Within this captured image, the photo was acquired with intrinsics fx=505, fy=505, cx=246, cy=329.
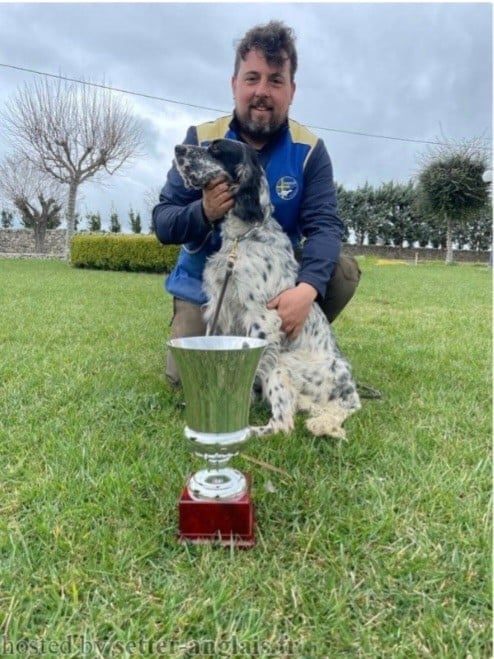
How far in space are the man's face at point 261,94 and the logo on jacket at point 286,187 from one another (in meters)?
0.22

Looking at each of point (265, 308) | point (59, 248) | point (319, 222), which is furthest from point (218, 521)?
point (59, 248)

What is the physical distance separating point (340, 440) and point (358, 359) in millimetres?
1562

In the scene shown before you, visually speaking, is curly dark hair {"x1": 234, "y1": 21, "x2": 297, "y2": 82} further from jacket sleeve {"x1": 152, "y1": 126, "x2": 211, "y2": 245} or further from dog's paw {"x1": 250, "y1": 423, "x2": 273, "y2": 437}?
dog's paw {"x1": 250, "y1": 423, "x2": 273, "y2": 437}

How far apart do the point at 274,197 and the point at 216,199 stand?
0.44 m

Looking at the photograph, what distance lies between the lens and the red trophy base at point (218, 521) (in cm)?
130

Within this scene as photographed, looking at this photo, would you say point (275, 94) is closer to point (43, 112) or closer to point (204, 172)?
point (204, 172)

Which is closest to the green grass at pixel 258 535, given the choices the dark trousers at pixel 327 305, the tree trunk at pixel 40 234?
the dark trousers at pixel 327 305

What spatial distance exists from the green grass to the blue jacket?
757 mm

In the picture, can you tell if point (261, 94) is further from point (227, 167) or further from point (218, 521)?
point (218, 521)

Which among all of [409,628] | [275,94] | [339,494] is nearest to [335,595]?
[409,628]

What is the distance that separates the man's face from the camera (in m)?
2.12

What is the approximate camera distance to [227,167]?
2.01m

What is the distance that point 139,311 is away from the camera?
219 inches

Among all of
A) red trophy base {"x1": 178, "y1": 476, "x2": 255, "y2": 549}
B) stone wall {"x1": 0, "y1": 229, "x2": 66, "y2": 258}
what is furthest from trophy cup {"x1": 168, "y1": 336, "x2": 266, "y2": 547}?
stone wall {"x1": 0, "y1": 229, "x2": 66, "y2": 258}
